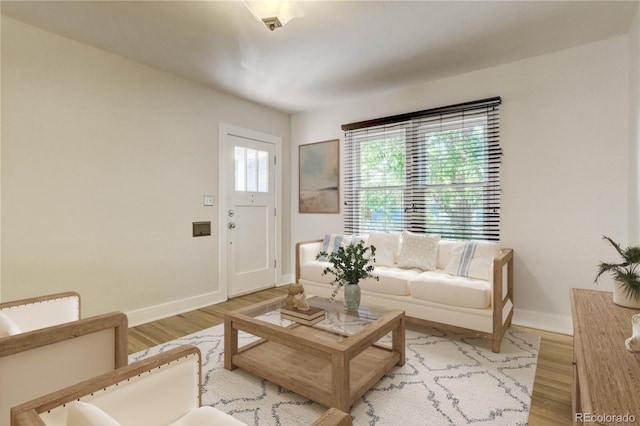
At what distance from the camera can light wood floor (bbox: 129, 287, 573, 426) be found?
69.9 inches

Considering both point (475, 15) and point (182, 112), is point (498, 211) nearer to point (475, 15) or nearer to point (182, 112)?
point (475, 15)

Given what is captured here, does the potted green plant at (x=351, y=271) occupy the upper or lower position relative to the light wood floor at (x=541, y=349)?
upper

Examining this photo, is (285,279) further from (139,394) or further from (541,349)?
(139,394)

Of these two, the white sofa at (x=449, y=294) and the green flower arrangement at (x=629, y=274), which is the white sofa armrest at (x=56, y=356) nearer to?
the white sofa at (x=449, y=294)

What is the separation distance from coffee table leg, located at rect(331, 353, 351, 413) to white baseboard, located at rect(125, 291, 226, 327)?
2398 mm

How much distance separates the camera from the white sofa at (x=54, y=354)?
1.22m

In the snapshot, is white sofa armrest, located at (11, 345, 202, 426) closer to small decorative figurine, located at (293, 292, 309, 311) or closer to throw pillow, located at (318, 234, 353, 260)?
small decorative figurine, located at (293, 292, 309, 311)

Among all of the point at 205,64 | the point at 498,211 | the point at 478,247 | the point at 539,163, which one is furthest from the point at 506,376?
the point at 205,64

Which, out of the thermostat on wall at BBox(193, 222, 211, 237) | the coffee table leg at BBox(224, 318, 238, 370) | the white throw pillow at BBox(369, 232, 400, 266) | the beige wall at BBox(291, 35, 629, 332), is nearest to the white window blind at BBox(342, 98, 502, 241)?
the beige wall at BBox(291, 35, 629, 332)

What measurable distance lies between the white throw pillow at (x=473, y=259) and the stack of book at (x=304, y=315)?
4.96ft

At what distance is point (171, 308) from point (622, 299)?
12.1ft

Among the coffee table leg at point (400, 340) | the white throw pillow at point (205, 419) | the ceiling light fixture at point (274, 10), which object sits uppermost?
the ceiling light fixture at point (274, 10)

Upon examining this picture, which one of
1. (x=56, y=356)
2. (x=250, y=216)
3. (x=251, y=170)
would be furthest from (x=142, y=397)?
(x=251, y=170)

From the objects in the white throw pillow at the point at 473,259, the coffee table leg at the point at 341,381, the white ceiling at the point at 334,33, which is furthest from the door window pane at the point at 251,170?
the coffee table leg at the point at 341,381
